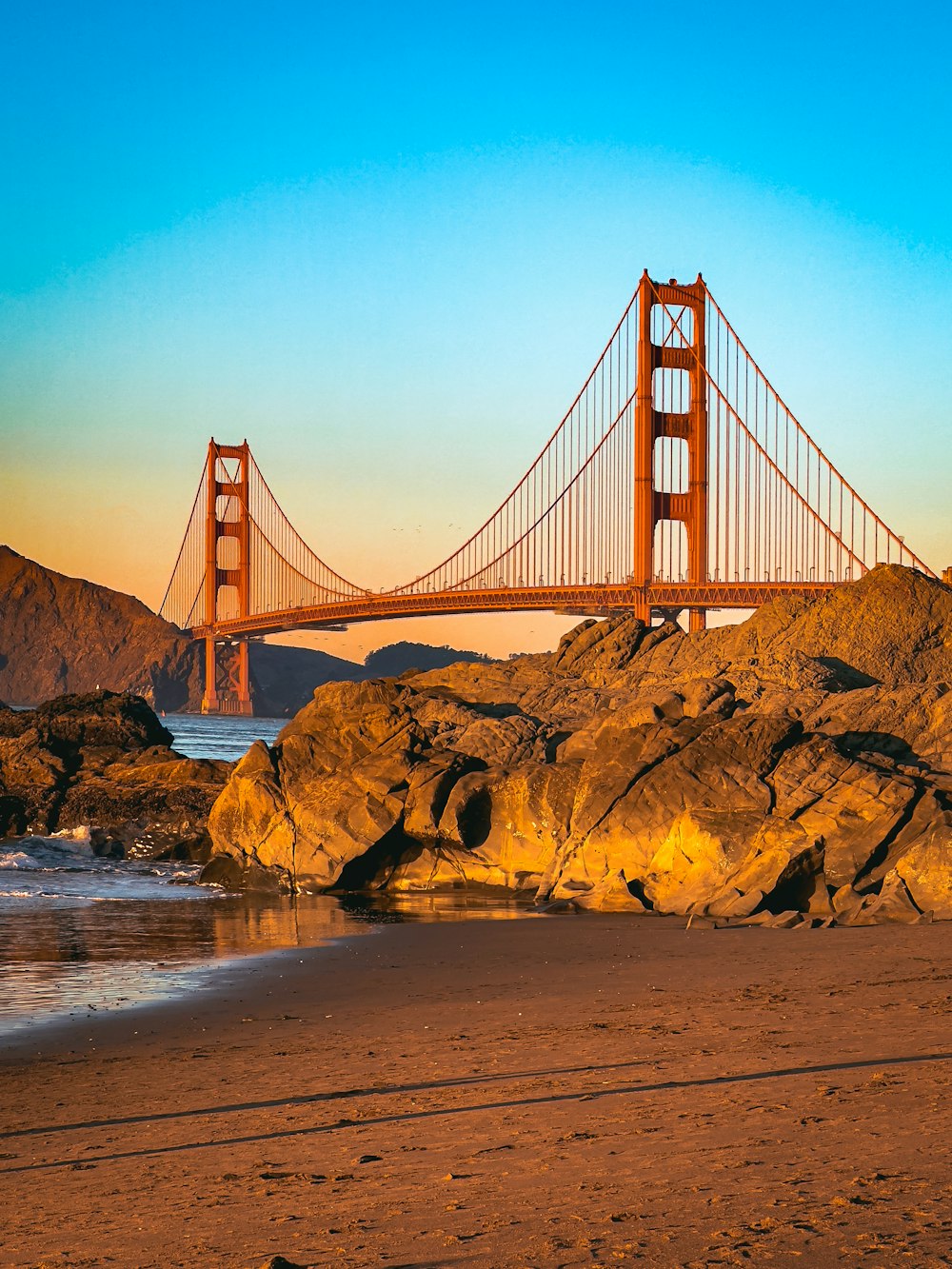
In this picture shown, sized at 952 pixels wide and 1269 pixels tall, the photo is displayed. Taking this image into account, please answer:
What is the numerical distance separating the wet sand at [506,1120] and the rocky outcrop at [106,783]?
12.3 meters

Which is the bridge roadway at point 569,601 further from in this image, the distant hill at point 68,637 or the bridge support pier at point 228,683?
the distant hill at point 68,637

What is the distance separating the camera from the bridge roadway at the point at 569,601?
155 ft

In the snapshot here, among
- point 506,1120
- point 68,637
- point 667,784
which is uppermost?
point 68,637

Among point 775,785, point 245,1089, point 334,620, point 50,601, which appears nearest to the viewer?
point 245,1089

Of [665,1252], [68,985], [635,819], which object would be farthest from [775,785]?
[665,1252]

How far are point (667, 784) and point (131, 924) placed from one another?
18.3 ft

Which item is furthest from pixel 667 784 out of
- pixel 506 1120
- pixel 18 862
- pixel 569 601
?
pixel 569 601

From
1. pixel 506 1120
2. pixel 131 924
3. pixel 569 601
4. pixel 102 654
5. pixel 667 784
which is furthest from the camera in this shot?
pixel 102 654

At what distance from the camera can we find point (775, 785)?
46.0 ft

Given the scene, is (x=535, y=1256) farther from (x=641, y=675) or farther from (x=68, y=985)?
(x=641, y=675)

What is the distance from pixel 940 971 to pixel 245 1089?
498cm

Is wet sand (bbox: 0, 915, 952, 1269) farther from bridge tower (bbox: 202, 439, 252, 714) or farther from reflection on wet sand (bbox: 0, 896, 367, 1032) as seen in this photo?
bridge tower (bbox: 202, 439, 252, 714)

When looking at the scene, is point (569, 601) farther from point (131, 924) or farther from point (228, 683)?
point (228, 683)

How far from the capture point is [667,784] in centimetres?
1455
